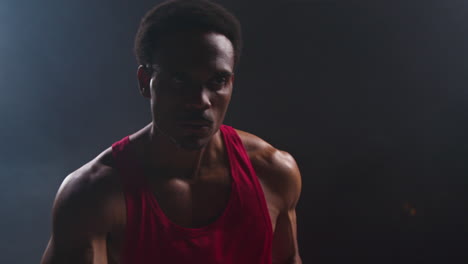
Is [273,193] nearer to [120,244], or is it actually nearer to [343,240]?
[120,244]

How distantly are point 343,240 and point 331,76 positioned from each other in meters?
0.57

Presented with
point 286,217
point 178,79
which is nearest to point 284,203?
point 286,217

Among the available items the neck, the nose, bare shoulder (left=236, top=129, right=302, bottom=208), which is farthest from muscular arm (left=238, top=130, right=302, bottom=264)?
the nose

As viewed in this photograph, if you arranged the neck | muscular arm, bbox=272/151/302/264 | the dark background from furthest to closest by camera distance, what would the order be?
1. the dark background
2. muscular arm, bbox=272/151/302/264
3. the neck

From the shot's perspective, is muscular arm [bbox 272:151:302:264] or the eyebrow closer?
the eyebrow

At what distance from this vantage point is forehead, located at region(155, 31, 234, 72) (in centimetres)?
57

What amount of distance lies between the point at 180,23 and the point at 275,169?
1.28ft

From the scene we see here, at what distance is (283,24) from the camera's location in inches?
42.8

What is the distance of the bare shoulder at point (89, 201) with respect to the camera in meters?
0.60

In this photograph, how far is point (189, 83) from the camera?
58 cm

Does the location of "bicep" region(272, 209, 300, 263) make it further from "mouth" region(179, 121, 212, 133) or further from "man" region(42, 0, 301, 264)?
"mouth" region(179, 121, 212, 133)

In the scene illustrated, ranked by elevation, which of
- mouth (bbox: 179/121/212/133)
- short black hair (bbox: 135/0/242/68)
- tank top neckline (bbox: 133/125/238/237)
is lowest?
tank top neckline (bbox: 133/125/238/237)

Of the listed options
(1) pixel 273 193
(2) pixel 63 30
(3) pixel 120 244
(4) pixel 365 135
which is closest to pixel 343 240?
(4) pixel 365 135

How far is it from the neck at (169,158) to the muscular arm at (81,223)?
0.10m
